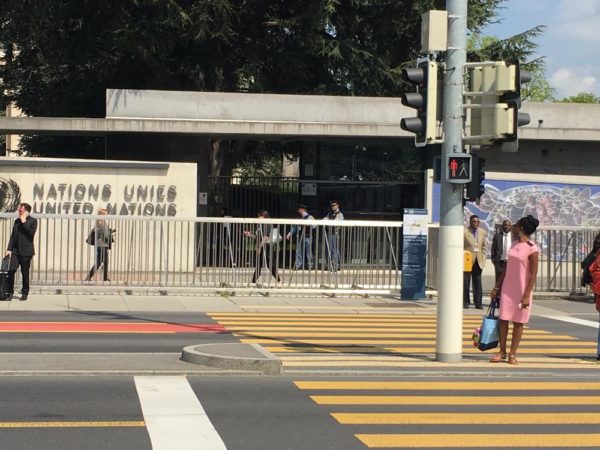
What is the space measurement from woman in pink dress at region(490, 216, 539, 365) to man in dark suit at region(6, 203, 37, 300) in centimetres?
1017

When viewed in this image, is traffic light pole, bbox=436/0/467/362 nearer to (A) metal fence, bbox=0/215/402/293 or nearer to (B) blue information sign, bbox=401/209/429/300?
(B) blue information sign, bbox=401/209/429/300

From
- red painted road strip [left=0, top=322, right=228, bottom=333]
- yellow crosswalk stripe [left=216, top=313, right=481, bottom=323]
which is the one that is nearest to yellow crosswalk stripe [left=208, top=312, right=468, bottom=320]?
yellow crosswalk stripe [left=216, top=313, right=481, bottom=323]

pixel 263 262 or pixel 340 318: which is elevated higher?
pixel 263 262

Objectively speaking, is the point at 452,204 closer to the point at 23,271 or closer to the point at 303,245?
the point at 23,271

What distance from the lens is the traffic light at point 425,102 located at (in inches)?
470

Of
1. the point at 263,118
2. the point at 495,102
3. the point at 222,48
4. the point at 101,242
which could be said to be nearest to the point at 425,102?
the point at 495,102

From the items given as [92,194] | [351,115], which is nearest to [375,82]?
[351,115]

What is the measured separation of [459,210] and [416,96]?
55.3 inches

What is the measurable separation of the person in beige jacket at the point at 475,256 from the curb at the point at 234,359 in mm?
9292

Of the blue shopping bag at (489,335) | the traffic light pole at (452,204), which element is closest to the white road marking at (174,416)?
the traffic light pole at (452,204)

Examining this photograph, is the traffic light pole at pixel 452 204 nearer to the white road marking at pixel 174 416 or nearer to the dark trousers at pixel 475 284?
the white road marking at pixel 174 416

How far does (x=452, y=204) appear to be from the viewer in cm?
1216

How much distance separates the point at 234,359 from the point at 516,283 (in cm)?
345

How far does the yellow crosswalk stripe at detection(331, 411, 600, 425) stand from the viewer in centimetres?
906
